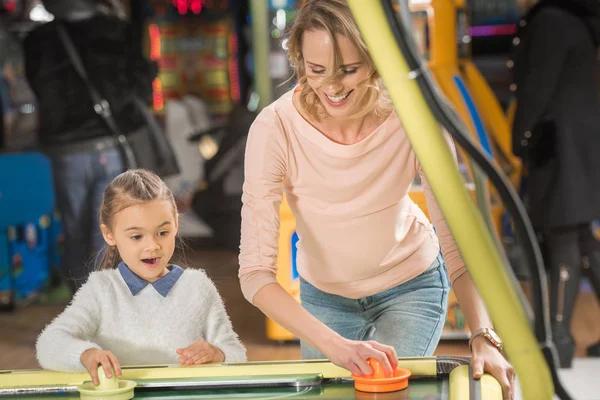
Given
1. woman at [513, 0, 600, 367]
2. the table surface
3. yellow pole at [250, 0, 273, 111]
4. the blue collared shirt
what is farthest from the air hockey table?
woman at [513, 0, 600, 367]

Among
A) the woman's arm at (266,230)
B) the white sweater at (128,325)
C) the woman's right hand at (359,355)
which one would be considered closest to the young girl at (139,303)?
the white sweater at (128,325)

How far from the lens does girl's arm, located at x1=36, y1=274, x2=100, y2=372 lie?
151cm

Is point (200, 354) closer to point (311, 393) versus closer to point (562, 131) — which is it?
point (311, 393)

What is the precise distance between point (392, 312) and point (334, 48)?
1.57ft

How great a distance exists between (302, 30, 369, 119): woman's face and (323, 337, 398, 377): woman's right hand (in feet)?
1.17

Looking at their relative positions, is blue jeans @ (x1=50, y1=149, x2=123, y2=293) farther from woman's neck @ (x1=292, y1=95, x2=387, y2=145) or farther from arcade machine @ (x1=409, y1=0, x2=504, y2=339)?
arcade machine @ (x1=409, y1=0, x2=504, y2=339)

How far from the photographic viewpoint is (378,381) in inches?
55.2

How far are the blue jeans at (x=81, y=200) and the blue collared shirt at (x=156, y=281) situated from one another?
71 millimetres

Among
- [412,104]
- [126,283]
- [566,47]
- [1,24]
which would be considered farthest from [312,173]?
[1,24]

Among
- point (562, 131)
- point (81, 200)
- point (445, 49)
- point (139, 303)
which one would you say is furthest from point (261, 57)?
point (445, 49)

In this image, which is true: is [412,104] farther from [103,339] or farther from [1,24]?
[1,24]

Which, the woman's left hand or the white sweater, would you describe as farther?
the white sweater

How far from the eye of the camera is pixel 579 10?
3578mm

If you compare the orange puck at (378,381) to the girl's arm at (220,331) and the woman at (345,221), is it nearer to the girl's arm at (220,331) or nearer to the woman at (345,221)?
the woman at (345,221)
